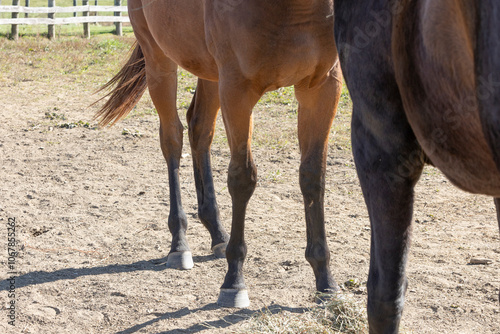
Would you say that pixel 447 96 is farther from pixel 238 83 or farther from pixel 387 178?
pixel 238 83

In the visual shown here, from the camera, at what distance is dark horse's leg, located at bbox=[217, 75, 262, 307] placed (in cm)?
305

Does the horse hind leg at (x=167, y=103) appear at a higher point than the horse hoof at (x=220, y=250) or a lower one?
higher

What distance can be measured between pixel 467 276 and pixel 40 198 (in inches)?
132

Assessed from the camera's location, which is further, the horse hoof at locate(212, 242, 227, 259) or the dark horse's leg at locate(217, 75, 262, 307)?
the horse hoof at locate(212, 242, 227, 259)

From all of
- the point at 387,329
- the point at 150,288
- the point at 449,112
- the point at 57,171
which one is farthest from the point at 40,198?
the point at 449,112

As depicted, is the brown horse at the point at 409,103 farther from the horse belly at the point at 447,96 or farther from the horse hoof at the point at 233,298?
the horse hoof at the point at 233,298

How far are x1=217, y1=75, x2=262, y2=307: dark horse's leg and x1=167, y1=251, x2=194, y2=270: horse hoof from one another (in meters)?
0.47

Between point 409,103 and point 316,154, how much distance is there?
1.95 m

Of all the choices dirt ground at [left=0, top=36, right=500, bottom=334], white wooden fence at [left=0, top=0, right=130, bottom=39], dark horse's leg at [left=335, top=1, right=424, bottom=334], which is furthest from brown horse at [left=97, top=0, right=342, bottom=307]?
white wooden fence at [left=0, top=0, right=130, bottom=39]

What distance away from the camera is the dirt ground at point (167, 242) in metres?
3.09

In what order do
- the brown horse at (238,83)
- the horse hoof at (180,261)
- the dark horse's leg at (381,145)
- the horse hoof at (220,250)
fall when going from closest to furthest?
the dark horse's leg at (381,145) < the brown horse at (238,83) < the horse hoof at (180,261) < the horse hoof at (220,250)

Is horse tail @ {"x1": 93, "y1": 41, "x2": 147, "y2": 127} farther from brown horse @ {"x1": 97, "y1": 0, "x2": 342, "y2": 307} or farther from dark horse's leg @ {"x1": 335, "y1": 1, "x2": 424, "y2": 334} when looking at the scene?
dark horse's leg @ {"x1": 335, "y1": 1, "x2": 424, "y2": 334}

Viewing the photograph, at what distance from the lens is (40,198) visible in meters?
4.77

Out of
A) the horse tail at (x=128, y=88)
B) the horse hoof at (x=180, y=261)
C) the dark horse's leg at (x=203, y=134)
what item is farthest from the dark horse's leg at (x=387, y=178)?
the horse tail at (x=128, y=88)
